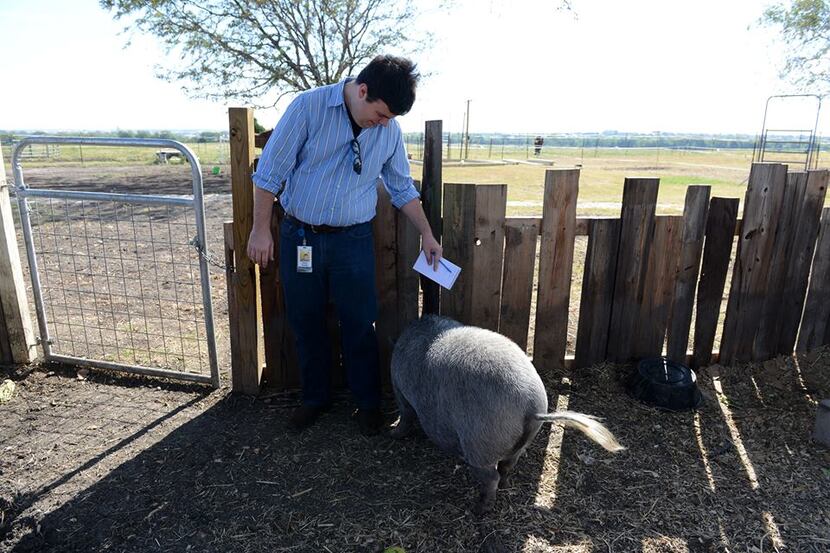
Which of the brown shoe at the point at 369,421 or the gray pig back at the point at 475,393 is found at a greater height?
the gray pig back at the point at 475,393

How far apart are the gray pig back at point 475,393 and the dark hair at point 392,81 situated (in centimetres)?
128

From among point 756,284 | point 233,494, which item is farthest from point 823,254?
point 233,494

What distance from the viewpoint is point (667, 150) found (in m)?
48.8

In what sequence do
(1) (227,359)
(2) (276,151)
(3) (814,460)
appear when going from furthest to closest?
(1) (227,359) < (3) (814,460) < (2) (276,151)

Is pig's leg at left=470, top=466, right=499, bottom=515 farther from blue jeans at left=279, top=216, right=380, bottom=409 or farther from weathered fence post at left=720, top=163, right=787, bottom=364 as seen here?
weathered fence post at left=720, top=163, right=787, bottom=364

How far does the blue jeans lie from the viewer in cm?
325

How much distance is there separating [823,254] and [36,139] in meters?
5.78

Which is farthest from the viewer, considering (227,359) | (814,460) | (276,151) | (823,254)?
(227,359)

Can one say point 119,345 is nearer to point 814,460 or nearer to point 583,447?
point 583,447

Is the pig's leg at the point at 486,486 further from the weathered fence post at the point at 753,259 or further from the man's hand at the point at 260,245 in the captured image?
the weathered fence post at the point at 753,259

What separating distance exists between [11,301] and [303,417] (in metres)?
2.55

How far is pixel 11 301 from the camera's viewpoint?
425cm

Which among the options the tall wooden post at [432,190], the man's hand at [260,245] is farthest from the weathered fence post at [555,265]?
the man's hand at [260,245]

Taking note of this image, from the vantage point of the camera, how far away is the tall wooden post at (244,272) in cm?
352
